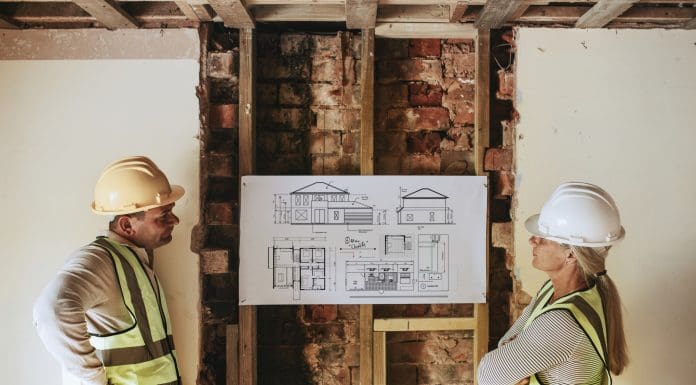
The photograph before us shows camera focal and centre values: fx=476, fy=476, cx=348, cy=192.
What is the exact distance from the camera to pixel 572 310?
129 cm

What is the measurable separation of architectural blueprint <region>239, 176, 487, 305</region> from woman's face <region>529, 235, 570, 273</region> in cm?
48

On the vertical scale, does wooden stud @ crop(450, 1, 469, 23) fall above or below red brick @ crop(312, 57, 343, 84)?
above

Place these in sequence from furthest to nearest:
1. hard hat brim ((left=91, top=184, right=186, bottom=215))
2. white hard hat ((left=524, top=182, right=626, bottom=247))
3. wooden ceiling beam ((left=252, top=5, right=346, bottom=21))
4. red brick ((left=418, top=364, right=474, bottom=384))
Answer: red brick ((left=418, top=364, right=474, bottom=384)), wooden ceiling beam ((left=252, top=5, right=346, bottom=21)), hard hat brim ((left=91, top=184, right=186, bottom=215)), white hard hat ((left=524, top=182, right=626, bottom=247))

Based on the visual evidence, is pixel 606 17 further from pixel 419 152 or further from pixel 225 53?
pixel 225 53

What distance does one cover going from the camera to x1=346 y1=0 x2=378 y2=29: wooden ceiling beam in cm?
168

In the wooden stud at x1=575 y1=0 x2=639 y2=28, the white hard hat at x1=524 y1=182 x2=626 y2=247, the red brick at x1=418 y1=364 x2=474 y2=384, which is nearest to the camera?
the white hard hat at x1=524 y1=182 x2=626 y2=247

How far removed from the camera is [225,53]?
1.94 metres

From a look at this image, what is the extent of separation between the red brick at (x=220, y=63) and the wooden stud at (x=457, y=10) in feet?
2.94

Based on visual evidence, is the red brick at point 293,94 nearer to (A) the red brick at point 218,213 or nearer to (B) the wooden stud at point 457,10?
(A) the red brick at point 218,213

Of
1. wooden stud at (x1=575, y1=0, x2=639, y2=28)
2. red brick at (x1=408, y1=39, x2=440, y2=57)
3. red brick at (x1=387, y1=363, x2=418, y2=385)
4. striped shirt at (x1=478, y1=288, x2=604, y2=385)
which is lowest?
red brick at (x1=387, y1=363, x2=418, y2=385)

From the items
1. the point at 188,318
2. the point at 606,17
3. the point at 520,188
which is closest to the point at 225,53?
the point at 188,318

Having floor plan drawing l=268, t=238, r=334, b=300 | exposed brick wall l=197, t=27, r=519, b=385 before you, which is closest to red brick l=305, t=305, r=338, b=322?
exposed brick wall l=197, t=27, r=519, b=385

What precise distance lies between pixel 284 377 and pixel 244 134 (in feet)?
3.48

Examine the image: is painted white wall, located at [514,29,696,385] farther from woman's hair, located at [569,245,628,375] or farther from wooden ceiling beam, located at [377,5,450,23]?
woman's hair, located at [569,245,628,375]
